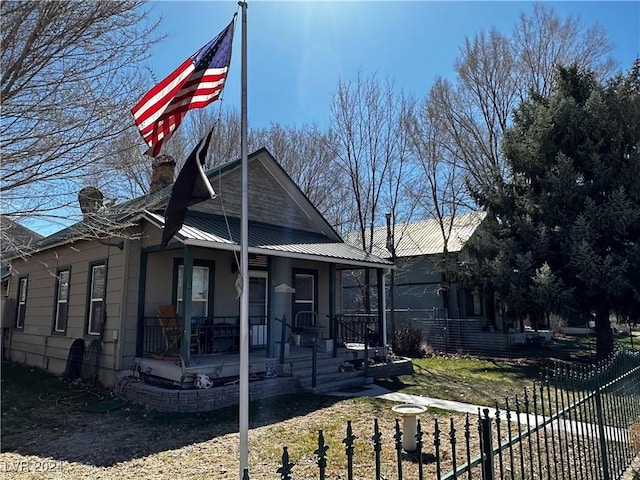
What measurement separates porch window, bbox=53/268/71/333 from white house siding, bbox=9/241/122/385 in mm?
173

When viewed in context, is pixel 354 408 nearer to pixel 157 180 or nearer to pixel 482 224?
pixel 157 180

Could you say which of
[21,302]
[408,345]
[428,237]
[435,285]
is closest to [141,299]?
[21,302]

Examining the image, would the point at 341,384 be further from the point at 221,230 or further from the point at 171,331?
the point at 221,230

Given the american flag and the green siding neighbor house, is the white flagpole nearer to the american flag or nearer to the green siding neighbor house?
the american flag

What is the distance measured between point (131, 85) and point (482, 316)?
18.7 meters

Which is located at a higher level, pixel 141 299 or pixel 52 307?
pixel 141 299

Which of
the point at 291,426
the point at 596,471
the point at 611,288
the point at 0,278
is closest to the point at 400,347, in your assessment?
the point at 611,288

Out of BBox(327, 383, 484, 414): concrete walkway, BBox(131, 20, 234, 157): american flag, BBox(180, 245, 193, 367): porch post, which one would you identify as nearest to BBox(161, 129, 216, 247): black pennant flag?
BBox(131, 20, 234, 157): american flag

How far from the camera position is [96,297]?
1082cm

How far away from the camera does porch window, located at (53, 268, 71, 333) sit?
12.1 metres

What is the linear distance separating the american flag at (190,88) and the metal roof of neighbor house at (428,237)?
15737mm

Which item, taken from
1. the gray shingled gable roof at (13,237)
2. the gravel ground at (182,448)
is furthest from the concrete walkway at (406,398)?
the gray shingled gable roof at (13,237)

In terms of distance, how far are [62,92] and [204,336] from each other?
5971 mm

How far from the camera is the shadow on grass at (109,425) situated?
575cm
